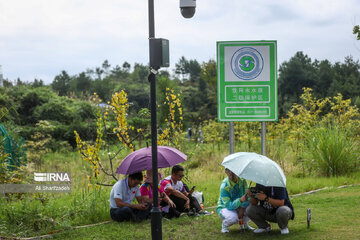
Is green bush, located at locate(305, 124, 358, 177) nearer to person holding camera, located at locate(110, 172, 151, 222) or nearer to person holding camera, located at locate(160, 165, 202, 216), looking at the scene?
person holding camera, located at locate(160, 165, 202, 216)

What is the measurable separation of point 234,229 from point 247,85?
276cm

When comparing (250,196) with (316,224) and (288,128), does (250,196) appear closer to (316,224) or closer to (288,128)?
(316,224)

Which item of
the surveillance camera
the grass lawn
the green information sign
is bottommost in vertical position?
the grass lawn

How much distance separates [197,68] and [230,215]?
181 feet

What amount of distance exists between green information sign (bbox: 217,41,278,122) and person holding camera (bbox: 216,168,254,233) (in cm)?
209

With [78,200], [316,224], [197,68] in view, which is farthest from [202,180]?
[197,68]

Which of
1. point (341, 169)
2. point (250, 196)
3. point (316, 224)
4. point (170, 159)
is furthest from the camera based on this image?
point (341, 169)

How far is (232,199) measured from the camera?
6992mm

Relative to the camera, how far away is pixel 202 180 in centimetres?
1259

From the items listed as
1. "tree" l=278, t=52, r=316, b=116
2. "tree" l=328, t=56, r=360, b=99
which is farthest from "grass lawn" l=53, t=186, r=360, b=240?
"tree" l=278, t=52, r=316, b=116

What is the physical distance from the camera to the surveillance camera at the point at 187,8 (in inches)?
277

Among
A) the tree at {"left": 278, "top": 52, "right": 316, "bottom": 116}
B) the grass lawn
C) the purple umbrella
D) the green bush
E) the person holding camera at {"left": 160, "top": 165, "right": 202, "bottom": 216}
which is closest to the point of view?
the grass lawn

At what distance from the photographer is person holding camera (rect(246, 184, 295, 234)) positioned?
6480mm

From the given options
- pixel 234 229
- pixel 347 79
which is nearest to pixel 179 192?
pixel 234 229
